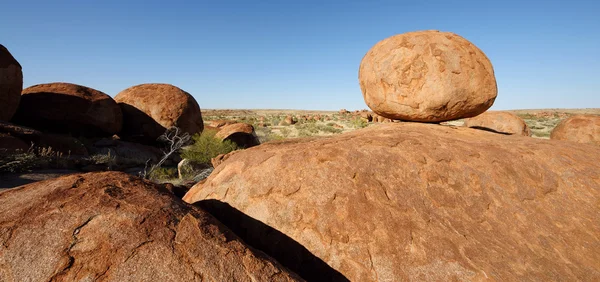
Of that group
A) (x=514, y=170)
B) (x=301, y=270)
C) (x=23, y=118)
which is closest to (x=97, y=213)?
(x=301, y=270)

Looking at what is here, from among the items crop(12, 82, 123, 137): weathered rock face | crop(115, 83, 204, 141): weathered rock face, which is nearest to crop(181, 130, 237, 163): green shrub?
crop(115, 83, 204, 141): weathered rock face

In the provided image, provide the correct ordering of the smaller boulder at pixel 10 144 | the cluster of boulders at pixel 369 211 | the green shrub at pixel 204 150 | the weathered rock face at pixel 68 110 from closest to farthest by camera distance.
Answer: the cluster of boulders at pixel 369 211
the smaller boulder at pixel 10 144
the weathered rock face at pixel 68 110
the green shrub at pixel 204 150

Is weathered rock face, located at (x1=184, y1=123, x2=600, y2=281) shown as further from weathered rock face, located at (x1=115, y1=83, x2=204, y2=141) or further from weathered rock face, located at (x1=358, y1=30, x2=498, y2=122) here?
weathered rock face, located at (x1=115, y1=83, x2=204, y2=141)

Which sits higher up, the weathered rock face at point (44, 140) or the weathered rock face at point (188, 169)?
the weathered rock face at point (44, 140)

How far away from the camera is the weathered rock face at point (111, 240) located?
1.55m

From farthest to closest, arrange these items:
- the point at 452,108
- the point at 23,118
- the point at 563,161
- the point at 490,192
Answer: the point at 23,118 → the point at 452,108 → the point at 563,161 → the point at 490,192

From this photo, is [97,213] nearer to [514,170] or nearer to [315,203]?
[315,203]

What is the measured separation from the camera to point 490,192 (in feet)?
10.2

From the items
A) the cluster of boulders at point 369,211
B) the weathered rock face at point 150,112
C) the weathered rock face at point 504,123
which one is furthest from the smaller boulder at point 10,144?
the weathered rock face at point 504,123

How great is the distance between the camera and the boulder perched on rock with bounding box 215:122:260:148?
13.0m

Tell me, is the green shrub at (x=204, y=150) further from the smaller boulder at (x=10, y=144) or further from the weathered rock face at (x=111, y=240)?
the weathered rock face at (x=111, y=240)

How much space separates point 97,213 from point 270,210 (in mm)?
1328

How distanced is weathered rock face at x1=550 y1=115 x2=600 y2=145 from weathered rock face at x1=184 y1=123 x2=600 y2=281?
8043 mm

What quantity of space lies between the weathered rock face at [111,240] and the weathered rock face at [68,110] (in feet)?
32.0
